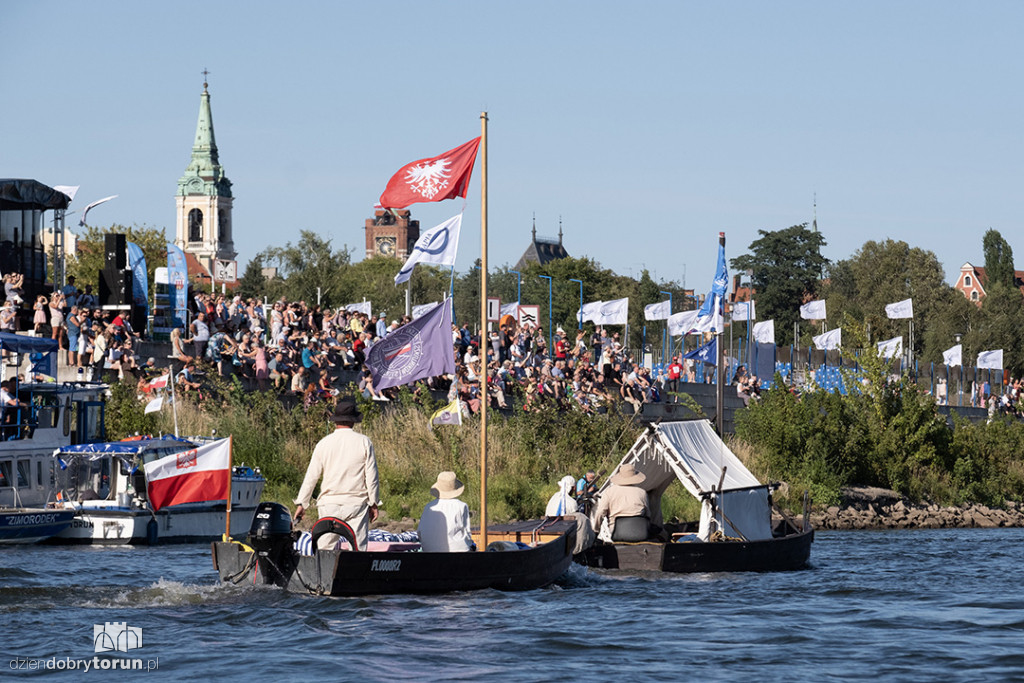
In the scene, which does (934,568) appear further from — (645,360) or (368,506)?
(645,360)

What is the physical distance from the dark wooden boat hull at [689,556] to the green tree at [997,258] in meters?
99.0

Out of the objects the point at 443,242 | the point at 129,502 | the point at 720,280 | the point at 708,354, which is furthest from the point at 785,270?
the point at 443,242

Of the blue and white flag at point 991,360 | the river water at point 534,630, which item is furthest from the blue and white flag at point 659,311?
the river water at point 534,630

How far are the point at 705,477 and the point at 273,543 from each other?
1038 centimetres

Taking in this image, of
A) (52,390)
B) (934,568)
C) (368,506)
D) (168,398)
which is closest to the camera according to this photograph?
(368,506)

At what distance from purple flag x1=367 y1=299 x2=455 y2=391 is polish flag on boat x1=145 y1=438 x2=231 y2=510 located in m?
2.59

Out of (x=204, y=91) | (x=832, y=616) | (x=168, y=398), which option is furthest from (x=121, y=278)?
(x=204, y=91)

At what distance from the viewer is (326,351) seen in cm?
4066

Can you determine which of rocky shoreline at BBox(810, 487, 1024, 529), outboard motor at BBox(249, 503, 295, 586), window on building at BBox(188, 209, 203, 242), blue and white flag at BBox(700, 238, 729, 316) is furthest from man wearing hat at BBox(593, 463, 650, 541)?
window on building at BBox(188, 209, 203, 242)

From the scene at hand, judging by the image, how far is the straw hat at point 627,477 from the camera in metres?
26.4

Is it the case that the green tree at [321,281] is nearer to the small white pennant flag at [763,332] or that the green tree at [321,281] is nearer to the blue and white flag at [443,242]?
the small white pennant flag at [763,332]

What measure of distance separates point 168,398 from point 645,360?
26.1m

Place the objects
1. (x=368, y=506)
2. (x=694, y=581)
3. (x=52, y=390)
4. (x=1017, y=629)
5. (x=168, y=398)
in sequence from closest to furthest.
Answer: (x=368, y=506)
(x=1017, y=629)
(x=694, y=581)
(x=52, y=390)
(x=168, y=398)

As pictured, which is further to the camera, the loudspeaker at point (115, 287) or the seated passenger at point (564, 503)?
the loudspeaker at point (115, 287)
